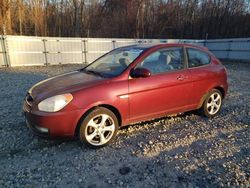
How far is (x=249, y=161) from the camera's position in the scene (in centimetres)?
339

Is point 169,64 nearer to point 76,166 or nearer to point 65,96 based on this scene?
point 65,96

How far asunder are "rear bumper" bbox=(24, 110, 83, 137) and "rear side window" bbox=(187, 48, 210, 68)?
2.56m

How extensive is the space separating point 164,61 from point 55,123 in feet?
7.56

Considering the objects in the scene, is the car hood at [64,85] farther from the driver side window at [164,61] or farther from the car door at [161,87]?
the driver side window at [164,61]

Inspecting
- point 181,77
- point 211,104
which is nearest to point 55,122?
point 181,77

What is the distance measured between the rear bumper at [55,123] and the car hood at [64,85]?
0.99ft

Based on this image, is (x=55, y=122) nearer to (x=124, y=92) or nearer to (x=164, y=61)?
(x=124, y=92)

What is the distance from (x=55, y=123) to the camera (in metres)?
3.40

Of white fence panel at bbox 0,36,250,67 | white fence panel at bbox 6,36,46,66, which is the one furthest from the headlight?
white fence panel at bbox 6,36,46,66

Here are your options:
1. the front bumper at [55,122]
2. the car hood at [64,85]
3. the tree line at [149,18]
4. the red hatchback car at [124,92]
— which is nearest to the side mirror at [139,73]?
the red hatchback car at [124,92]

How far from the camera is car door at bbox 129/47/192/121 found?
13.1ft

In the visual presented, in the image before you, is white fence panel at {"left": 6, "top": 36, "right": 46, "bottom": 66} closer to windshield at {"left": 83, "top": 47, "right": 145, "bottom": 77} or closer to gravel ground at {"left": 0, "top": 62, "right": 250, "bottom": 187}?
gravel ground at {"left": 0, "top": 62, "right": 250, "bottom": 187}

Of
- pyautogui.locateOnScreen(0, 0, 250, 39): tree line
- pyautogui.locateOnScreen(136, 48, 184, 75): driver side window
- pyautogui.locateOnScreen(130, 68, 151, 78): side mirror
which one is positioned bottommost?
pyautogui.locateOnScreen(130, 68, 151, 78): side mirror

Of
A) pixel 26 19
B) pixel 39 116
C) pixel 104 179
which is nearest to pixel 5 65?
pixel 26 19
